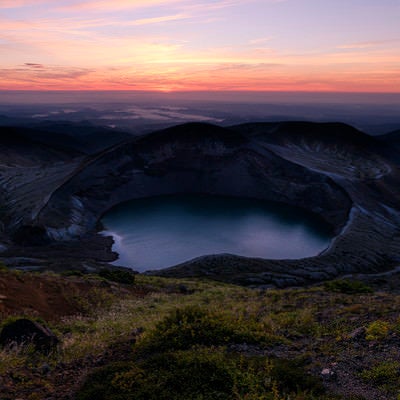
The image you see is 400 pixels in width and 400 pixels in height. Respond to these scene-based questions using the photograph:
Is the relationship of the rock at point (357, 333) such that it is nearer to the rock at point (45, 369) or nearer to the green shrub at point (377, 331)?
the green shrub at point (377, 331)

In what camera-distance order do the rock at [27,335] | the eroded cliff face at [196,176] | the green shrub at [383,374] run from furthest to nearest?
the eroded cliff face at [196,176]
the rock at [27,335]
the green shrub at [383,374]

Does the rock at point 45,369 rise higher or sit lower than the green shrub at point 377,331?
lower

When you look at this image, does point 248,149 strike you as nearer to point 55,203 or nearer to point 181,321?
point 55,203

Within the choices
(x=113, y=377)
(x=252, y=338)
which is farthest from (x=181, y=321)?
(x=113, y=377)

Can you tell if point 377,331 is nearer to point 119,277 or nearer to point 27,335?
point 27,335

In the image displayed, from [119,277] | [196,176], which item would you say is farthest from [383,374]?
[196,176]

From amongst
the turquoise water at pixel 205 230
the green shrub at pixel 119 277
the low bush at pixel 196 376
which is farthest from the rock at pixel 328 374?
the turquoise water at pixel 205 230
